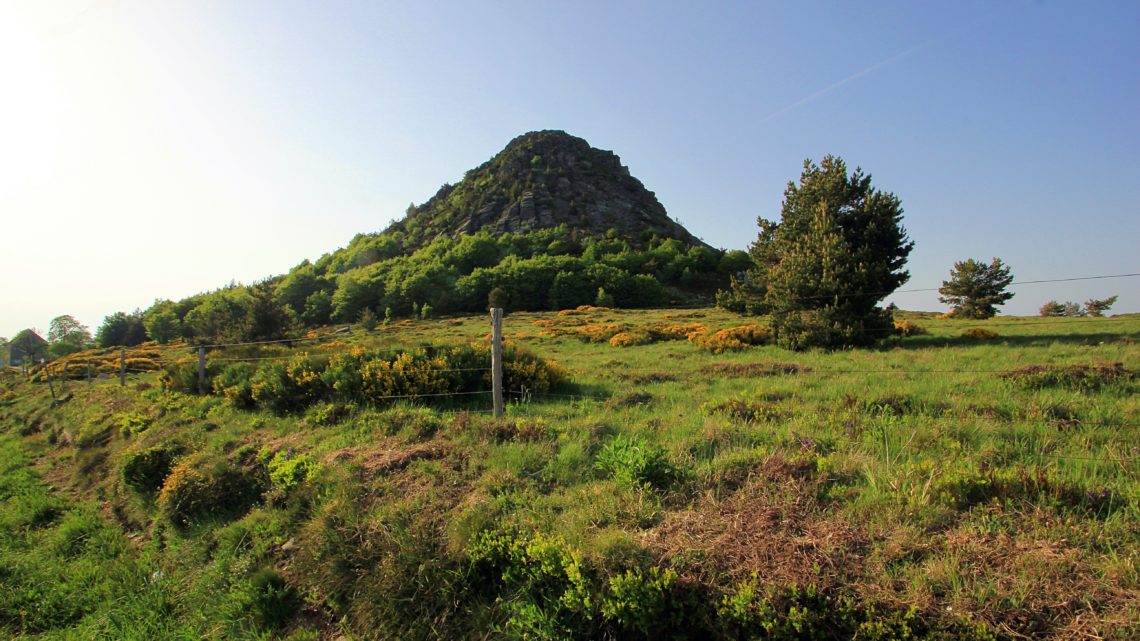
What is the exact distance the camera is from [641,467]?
454 centimetres

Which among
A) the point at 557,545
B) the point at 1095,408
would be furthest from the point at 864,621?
the point at 1095,408

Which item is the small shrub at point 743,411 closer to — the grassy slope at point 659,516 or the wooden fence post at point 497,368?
the grassy slope at point 659,516

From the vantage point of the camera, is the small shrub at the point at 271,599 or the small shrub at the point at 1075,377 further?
the small shrub at the point at 1075,377

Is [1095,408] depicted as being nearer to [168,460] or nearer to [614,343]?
[168,460]

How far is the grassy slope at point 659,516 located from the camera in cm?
308

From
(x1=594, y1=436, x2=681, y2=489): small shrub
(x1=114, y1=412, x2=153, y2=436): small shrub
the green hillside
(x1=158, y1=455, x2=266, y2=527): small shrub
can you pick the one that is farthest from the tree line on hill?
(x1=594, y1=436, x2=681, y2=489): small shrub

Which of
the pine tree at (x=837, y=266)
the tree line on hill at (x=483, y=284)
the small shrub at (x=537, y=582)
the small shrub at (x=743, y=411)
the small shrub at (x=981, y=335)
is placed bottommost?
the small shrub at (x=537, y=582)

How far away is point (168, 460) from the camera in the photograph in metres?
7.57

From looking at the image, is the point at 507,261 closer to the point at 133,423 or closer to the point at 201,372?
the point at 201,372

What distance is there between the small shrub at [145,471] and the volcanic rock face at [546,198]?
82.5 m

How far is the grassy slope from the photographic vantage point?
3.08 m

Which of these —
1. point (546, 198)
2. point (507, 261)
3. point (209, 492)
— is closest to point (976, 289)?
point (209, 492)

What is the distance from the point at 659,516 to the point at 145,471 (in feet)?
27.0

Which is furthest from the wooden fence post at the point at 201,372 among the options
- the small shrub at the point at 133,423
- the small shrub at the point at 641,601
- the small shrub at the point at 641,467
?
the small shrub at the point at 641,601
